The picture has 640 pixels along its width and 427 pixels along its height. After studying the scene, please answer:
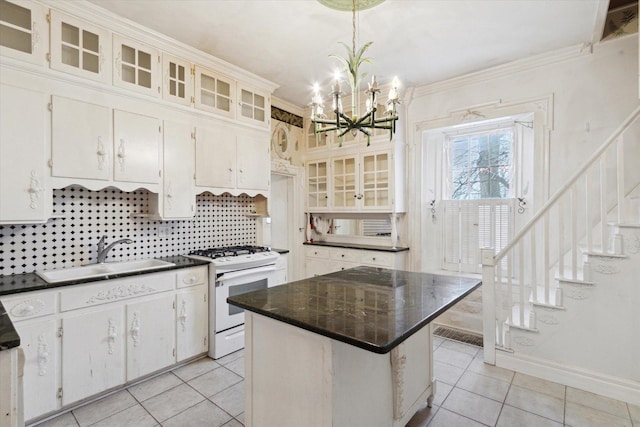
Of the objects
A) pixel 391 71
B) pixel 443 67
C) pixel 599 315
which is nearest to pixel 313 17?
pixel 391 71

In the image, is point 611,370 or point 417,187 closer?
point 611,370

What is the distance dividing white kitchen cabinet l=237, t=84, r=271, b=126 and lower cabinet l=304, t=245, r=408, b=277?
1945 mm

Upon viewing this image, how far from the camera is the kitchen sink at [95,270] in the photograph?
2.31m

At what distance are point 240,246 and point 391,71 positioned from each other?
277 centimetres

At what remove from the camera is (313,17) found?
100 inches

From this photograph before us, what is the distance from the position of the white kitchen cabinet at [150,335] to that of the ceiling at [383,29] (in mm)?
2342

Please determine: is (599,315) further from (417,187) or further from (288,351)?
(288,351)

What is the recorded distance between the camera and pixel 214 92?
3266mm

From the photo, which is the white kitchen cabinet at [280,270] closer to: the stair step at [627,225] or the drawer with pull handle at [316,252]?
the drawer with pull handle at [316,252]

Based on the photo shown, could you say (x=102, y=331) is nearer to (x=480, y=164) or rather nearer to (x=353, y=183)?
(x=353, y=183)

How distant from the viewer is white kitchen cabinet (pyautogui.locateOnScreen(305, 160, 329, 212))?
15.1 feet

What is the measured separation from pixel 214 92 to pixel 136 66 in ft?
2.50

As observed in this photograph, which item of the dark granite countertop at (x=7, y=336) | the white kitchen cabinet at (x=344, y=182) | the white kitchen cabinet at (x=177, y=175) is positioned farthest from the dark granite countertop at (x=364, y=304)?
the white kitchen cabinet at (x=344, y=182)

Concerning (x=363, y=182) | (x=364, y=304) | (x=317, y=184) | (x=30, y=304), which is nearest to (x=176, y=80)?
(x=30, y=304)
